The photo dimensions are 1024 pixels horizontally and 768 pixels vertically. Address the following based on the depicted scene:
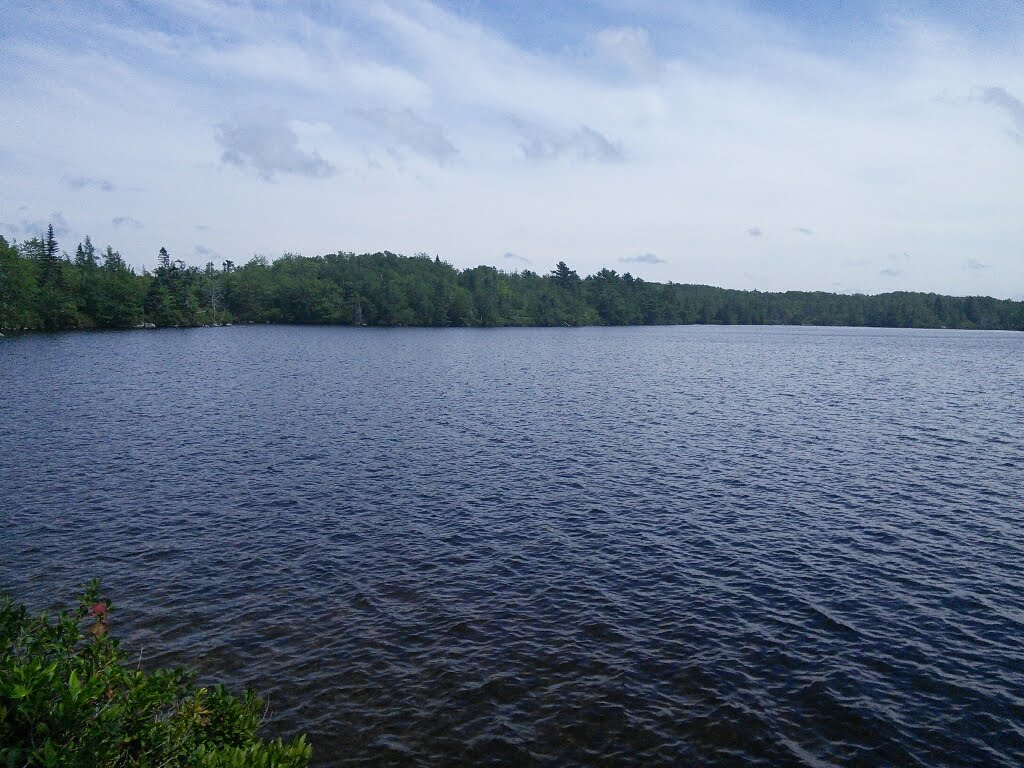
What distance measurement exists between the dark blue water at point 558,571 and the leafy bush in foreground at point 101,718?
473 centimetres

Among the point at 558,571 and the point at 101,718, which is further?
the point at 558,571

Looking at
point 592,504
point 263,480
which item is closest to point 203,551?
point 263,480

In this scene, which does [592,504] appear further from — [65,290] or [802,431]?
[65,290]

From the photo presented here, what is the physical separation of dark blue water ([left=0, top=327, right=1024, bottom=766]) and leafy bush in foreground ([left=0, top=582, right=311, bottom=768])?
473 cm

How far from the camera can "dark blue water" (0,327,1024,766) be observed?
15.9 metres

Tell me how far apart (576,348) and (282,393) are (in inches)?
3602

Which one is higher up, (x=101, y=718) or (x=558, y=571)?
(x=101, y=718)

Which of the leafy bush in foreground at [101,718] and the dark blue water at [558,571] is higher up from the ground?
the leafy bush in foreground at [101,718]

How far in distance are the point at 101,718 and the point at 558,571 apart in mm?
17433

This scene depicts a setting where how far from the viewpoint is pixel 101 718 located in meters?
8.45

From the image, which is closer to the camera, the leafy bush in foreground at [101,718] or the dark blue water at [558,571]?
the leafy bush in foreground at [101,718]

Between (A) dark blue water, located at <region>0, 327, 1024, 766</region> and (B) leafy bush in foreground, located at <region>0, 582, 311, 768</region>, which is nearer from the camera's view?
(B) leafy bush in foreground, located at <region>0, 582, 311, 768</region>

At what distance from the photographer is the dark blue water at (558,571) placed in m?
15.9

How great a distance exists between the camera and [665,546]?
26469 millimetres
